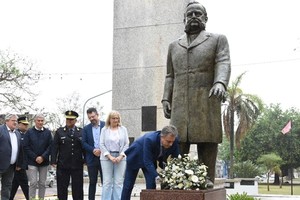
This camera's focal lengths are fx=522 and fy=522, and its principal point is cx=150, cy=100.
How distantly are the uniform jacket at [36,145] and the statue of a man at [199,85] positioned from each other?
144 inches

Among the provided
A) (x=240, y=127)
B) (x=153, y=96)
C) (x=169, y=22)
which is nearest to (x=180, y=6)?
(x=169, y=22)

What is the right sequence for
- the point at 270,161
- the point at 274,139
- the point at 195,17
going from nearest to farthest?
the point at 195,17 → the point at 270,161 → the point at 274,139


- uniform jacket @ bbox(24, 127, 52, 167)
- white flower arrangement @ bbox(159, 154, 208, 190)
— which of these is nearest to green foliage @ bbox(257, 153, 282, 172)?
uniform jacket @ bbox(24, 127, 52, 167)

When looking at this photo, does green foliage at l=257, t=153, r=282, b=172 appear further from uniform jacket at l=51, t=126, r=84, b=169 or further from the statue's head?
the statue's head

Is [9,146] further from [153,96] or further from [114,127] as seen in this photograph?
[153,96]

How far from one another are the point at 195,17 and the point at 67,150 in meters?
3.78

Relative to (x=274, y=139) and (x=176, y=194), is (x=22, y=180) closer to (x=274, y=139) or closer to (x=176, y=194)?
(x=176, y=194)

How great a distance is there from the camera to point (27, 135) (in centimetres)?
953

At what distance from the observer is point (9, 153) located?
8969 mm

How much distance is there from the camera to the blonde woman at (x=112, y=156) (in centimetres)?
849

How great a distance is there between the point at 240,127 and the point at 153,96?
3287 centimetres

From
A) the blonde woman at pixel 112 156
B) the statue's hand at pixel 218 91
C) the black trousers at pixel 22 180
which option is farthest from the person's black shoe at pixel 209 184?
the black trousers at pixel 22 180

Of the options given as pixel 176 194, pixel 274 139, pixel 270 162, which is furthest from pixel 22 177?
pixel 274 139

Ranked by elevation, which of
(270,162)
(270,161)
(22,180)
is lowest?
(270,162)
